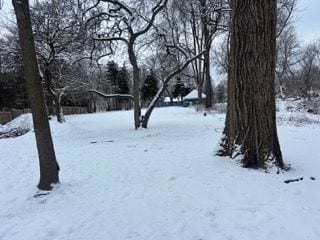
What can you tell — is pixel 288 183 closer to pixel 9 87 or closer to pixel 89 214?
pixel 89 214

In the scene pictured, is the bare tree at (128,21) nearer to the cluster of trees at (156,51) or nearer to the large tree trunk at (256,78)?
the cluster of trees at (156,51)

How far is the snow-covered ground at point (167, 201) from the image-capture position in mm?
3727

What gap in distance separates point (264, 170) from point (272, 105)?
1.19 metres

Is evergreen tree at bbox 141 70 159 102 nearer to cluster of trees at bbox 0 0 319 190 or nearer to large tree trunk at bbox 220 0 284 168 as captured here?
cluster of trees at bbox 0 0 319 190

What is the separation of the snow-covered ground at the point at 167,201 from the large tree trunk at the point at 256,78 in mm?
445

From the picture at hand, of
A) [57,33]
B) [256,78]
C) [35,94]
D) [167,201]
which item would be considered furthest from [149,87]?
[167,201]

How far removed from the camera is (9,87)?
35.2 m

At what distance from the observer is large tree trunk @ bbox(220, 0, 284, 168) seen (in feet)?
18.9

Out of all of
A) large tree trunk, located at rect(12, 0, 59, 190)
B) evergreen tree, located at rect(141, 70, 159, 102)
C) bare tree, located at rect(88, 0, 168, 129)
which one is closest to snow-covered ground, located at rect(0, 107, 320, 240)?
large tree trunk, located at rect(12, 0, 59, 190)

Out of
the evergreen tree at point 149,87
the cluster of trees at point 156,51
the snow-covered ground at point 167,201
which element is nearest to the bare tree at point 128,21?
the cluster of trees at point 156,51

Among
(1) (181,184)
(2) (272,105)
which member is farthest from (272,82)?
(1) (181,184)

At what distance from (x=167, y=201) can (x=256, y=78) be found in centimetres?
275

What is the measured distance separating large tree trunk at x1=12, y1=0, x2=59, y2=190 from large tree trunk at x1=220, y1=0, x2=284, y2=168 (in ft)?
11.3

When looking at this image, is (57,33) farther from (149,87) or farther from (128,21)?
(149,87)
